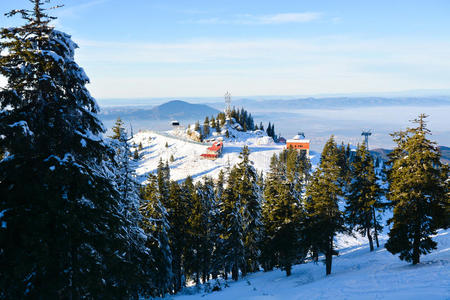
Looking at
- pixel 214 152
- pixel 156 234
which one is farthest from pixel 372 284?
pixel 214 152

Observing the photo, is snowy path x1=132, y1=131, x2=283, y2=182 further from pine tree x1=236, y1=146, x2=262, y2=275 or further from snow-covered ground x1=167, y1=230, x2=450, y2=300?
snow-covered ground x1=167, y1=230, x2=450, y2=300

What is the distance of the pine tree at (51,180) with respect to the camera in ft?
26.2

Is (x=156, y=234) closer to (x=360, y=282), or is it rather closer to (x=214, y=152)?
(x=360, y=282)

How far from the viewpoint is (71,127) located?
934cm

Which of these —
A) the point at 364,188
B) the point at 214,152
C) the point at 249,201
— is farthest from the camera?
the point at 214,152

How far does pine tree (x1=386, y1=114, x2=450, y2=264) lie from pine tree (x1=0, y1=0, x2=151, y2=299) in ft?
63.4

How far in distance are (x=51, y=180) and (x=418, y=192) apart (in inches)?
869

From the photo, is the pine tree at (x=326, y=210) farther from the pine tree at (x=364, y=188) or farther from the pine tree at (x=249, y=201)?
the pine tree at (x=364, y=188)

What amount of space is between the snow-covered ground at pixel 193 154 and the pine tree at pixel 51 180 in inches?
3675

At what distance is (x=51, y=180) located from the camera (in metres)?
8.24

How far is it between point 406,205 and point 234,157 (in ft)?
347

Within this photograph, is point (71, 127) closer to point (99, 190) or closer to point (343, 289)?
point (99, 190)

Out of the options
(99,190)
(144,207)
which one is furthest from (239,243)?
(99,190)

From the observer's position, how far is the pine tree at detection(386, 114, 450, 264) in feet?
65.9
